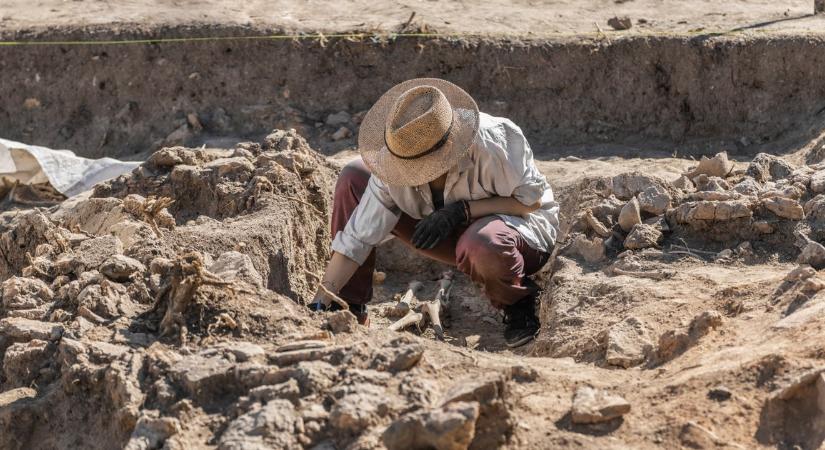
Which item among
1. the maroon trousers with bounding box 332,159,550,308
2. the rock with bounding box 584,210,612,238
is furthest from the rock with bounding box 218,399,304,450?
the rock with bounding box 584,210,612,238

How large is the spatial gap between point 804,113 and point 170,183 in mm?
4550

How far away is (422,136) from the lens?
4461 millimetres

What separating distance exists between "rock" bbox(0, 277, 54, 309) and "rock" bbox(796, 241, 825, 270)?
9.75ft

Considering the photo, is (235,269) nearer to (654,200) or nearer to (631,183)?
(654,200)

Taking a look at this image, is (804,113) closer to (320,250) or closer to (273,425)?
(320,250)

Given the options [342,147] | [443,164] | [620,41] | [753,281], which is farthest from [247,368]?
[620,41]

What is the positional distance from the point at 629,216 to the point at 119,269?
242cm

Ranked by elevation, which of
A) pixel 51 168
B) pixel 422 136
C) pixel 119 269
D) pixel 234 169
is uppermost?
pixel 422 136

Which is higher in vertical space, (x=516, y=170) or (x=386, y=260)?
(x=516, y=170)

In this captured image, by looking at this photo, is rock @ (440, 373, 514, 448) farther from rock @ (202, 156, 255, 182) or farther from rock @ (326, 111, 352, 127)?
rock @ (326, 111, 352, 127)

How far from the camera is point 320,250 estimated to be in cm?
619

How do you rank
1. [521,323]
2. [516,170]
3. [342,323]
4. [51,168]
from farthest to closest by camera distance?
1. [51,168]
2. [521,323]
3. [516,170]
4. [342,323]

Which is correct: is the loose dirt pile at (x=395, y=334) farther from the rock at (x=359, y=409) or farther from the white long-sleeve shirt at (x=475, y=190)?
the white long-sleeve shirt at (x=475, y=190)

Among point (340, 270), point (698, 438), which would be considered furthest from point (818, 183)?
point (698, 438)
